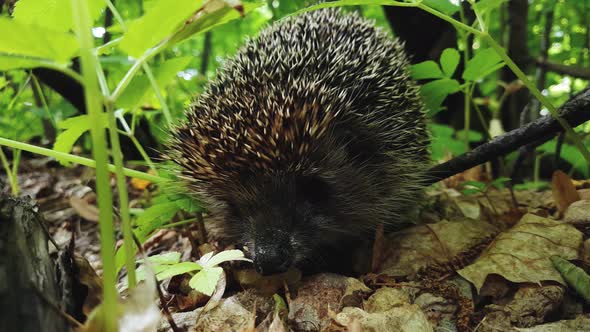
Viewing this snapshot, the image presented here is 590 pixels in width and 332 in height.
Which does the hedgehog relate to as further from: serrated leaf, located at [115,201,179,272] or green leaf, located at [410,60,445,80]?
serrated leaf, located at [115,201,179,272]

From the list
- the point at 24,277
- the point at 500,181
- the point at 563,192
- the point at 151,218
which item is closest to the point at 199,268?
the point at 151,218

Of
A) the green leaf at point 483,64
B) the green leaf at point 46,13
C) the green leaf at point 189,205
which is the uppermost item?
the green leaf at point 46,13

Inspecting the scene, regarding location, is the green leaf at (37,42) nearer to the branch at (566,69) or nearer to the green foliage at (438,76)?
the green foliage at (438,76)

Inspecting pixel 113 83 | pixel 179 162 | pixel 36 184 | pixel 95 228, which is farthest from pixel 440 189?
pixel 36 184

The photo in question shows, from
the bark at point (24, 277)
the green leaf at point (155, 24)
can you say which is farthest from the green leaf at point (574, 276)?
the bark at point (24, 277)

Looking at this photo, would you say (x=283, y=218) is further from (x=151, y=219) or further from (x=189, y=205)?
(x=151, y=219)
